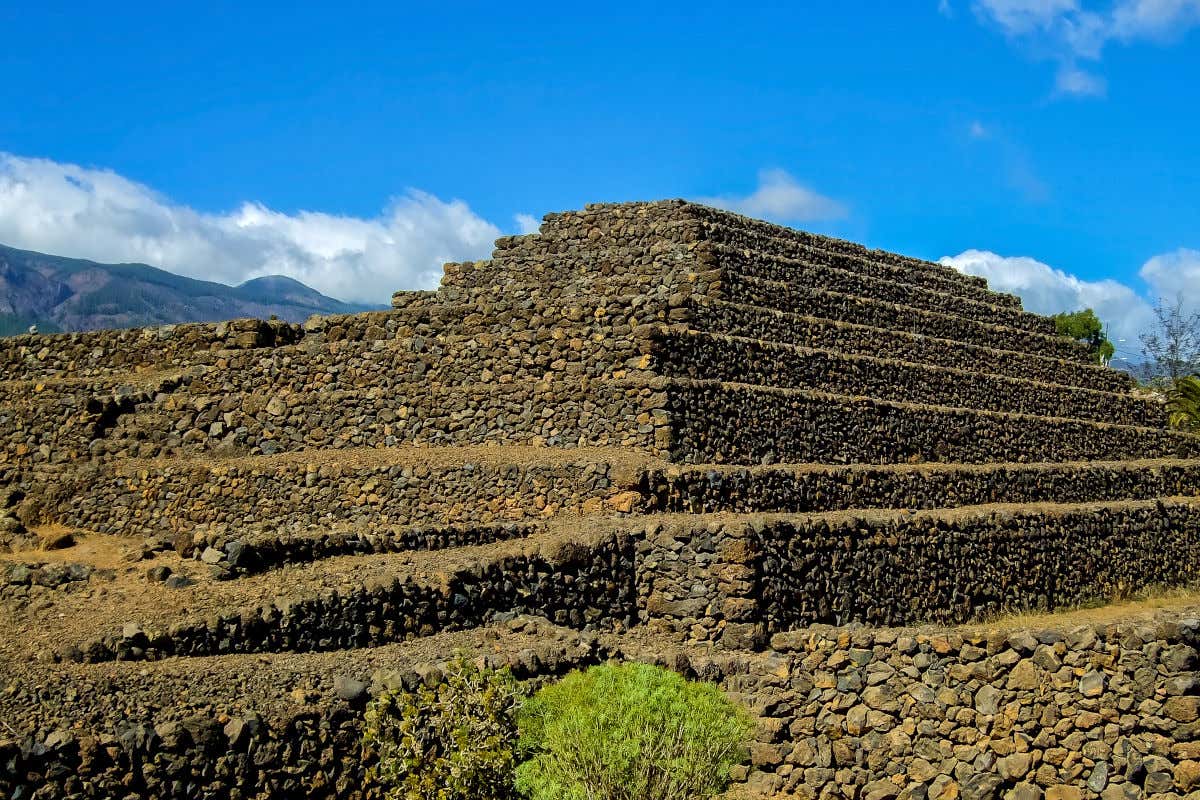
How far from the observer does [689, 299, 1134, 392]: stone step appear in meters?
25.2

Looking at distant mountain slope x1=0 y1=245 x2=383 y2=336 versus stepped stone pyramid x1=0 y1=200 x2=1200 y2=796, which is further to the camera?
distant mountain slope x1=0 y1=245 x2=383 y2=336

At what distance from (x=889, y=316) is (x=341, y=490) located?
1581 centimetres

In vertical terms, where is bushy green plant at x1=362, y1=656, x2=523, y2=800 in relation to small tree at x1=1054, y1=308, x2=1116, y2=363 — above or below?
below

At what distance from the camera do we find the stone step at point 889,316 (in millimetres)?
27438

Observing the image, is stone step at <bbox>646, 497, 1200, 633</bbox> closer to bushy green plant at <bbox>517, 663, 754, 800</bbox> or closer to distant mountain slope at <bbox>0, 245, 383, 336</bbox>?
bushy green plant at <bbox>517, 663, 754, 800</bbox>

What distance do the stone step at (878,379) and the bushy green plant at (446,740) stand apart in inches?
360

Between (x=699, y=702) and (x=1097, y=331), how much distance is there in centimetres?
6044

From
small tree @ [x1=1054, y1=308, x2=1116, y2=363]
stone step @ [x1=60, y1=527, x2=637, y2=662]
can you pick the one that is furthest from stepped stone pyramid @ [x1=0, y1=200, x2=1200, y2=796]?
small tree @ [x1=1054, y1=308, x2=1116, y2=363]

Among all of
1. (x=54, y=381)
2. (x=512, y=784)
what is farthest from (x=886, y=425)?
(x=54, y=381)

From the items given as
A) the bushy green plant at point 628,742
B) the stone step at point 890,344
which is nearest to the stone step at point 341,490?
the stone step at point 890,344

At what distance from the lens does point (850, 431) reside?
23.9 metres

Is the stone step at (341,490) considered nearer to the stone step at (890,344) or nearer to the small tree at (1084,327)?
the stone step at (890,344)

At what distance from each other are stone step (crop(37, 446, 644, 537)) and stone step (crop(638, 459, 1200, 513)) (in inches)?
40.1

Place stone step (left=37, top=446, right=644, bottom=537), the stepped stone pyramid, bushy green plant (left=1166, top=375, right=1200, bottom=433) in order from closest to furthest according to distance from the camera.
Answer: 1. the stepped stone pyramid
2. stone step (left=37, top=446, right=644, bottom=537)
3. bushy green plant (left=1166, top=375, right=1200, bottom=433)
